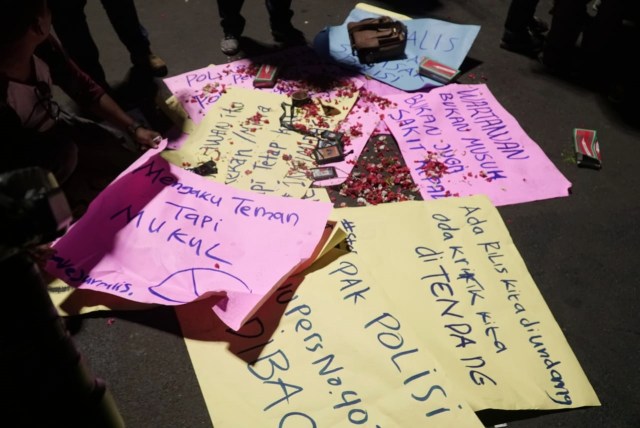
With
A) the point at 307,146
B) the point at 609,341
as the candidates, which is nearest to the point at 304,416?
the point at 609,341

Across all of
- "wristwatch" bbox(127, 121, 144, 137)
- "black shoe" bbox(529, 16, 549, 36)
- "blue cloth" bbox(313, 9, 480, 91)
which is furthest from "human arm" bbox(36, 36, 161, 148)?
"black shoe" bbox(529, 16, 549, 36)

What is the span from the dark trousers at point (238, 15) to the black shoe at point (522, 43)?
2.76 ft

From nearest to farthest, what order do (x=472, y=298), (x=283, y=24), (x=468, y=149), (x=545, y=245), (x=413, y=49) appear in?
(x=472, y=298)
(x=545, y=245)
(x=468, y=149)
(x=413, y=49)
(x=283, y=24)

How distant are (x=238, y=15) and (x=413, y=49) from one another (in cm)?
67

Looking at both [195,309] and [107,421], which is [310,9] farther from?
[107,421]

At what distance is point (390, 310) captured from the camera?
0.93m

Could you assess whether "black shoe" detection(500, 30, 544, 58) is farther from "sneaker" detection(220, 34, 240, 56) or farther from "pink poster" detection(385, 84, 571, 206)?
"sneaker" detection(220, 34, 240, 56)

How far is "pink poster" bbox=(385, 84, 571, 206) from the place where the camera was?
4.15 ft

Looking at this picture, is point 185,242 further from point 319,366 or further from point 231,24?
point 231,24

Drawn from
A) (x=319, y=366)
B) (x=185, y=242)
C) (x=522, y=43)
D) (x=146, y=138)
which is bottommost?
(x=319, y=366)

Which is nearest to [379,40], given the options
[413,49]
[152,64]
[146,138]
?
[413,49]

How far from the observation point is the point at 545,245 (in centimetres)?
116

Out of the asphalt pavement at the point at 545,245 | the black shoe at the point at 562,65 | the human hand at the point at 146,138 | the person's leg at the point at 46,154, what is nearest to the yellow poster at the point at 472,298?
the asphalt pavement at the point at 545,245

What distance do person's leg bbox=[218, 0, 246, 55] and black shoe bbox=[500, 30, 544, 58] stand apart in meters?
1.02
